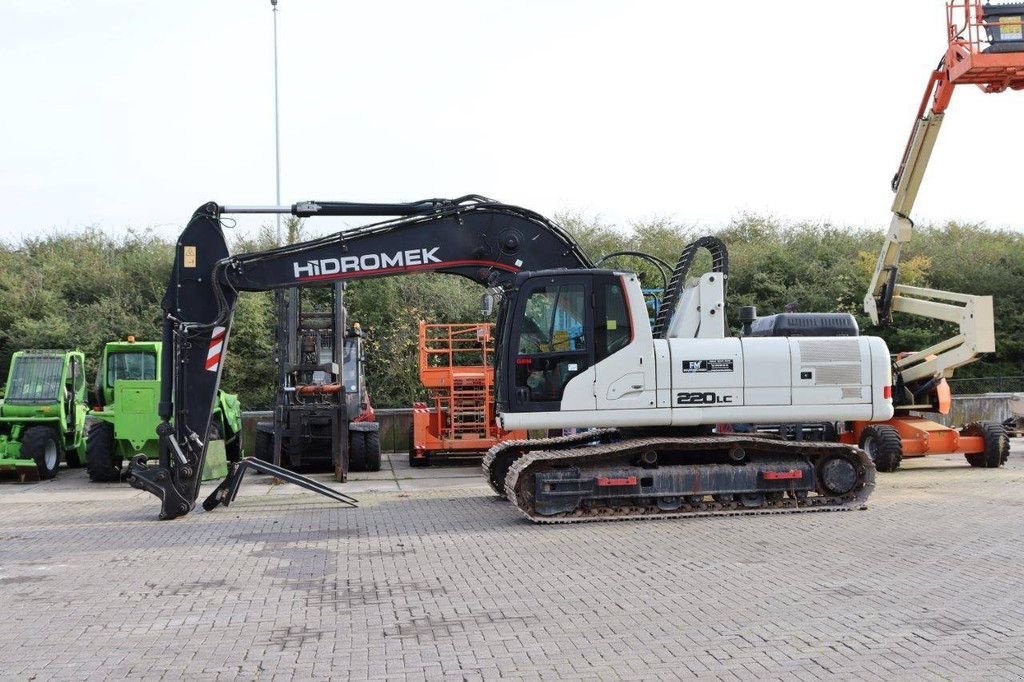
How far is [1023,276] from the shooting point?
124ft

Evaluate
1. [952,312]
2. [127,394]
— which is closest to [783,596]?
[952,312]

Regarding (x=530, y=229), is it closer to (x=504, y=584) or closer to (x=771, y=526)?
(x=771, y=526)

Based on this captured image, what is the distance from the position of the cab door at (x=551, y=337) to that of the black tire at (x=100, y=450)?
9.50 m

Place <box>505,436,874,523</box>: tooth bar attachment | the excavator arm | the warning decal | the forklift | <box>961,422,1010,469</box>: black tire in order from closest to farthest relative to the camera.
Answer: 1. <box>505,436,874,523</box>: tooth bar attachment
2. the warning decal
3. the excavator arm
4. <box>961,422,1010,469</box>: black tire
5. the forklift

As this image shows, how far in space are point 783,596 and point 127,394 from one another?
13702mm

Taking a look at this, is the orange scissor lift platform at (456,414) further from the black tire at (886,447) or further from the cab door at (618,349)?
the cab door at (618,349)

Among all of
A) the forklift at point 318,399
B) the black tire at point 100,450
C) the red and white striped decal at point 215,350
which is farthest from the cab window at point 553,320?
the black tire at point 100,450

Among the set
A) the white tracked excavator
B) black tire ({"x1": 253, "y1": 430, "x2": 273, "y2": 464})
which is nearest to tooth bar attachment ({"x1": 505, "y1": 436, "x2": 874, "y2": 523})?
the white tracked excavator

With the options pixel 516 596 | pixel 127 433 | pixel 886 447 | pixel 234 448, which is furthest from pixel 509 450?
pixel 234 448

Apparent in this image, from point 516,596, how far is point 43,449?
47.6 feet

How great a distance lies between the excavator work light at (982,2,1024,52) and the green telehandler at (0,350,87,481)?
1760 cm

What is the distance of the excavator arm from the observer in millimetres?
13859

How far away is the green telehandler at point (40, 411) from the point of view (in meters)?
20.1

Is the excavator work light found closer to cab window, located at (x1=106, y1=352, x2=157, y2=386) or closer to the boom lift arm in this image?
the boom lift arm
